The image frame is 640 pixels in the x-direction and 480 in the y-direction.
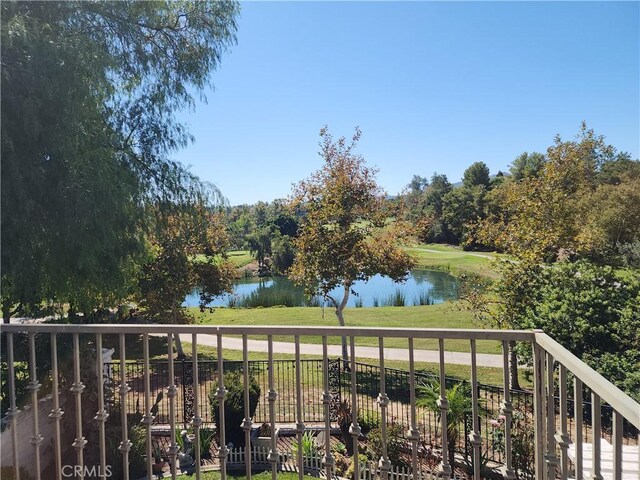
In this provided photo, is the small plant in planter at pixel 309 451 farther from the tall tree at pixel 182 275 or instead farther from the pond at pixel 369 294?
the pond at pixel 369 294

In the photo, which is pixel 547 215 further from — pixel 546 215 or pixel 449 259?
pixel 449 259

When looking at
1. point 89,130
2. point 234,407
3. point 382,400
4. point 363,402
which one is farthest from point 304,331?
point 363,402

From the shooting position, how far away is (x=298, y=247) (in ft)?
31.5

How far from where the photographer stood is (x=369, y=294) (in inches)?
903

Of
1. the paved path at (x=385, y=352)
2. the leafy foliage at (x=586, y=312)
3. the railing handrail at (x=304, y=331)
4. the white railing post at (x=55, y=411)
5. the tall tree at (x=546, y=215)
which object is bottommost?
the paved path at (x=385, y=352)

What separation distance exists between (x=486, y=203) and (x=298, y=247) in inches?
1174

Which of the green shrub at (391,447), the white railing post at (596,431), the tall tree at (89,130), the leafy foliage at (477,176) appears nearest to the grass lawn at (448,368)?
the green shrub at (391,447)

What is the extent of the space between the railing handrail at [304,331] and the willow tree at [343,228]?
7073 millimetres

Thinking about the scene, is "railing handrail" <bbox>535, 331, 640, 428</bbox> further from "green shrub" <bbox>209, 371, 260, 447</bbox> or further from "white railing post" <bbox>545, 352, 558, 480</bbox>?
"green shrub" <bbox>209, 371, 260, 447</bbox>

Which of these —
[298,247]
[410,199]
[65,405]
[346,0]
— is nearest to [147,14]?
[346,0]

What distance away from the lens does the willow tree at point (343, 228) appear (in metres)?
9.13

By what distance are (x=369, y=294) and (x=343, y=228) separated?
14192mm

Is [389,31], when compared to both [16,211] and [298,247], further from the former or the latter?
[16,211]

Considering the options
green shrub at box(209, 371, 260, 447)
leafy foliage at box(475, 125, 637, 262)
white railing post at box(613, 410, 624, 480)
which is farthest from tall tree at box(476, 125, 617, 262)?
white railing post at box(613, 410, 624, 480)
